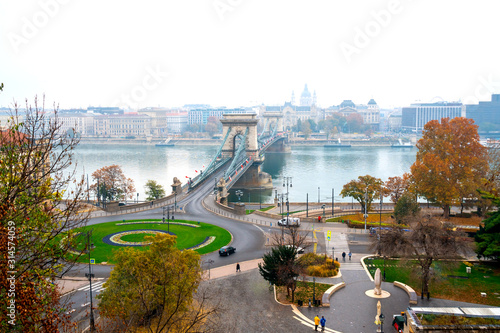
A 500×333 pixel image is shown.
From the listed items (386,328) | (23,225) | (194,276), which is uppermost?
(23,225)

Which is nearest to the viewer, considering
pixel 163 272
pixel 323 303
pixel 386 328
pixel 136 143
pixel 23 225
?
pixel 23 225

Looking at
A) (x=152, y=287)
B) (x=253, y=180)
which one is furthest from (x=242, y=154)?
(x=152, y=287)

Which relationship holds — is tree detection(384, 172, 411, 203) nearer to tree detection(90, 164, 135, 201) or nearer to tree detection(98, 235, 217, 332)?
tree detection(90, 164, 135, 201)

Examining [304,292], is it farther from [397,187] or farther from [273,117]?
[273,117]

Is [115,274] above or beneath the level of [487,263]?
above

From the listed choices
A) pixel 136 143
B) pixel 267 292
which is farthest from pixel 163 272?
pixel 136 143

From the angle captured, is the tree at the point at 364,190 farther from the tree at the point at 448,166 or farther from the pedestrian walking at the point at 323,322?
the pedestrian walking at the point at 323,322

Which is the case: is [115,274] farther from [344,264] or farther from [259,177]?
[259,177]

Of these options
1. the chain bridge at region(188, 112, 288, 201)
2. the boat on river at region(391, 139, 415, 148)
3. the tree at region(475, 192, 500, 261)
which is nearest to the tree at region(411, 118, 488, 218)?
the tree at region(475, 192, 500, 261)
